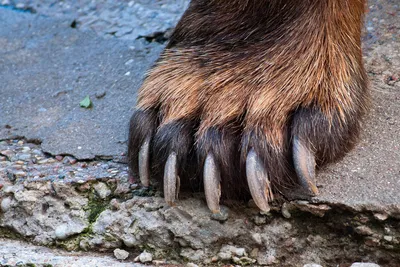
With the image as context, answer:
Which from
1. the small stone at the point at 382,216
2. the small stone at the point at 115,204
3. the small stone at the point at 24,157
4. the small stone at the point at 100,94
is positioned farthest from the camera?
the small stone at the point at 100,94

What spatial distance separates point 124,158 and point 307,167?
27.9 inches

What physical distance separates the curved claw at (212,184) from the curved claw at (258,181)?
0.09m

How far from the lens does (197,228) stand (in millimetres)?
2301

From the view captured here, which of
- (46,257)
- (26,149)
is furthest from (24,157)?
(46,257)

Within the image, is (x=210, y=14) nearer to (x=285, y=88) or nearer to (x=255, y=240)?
(x=285, y=88)

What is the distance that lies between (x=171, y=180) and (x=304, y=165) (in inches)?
15.6

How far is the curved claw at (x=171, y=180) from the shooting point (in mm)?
2248

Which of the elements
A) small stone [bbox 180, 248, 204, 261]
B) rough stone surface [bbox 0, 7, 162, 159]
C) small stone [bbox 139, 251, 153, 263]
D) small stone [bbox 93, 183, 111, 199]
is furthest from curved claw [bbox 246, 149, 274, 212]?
rough stone surface [bbox 0, 7, 162, 159]

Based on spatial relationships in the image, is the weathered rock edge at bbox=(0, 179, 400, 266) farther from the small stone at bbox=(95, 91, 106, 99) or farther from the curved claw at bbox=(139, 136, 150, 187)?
the small stone at bbox=(95, 91, 106, 99)

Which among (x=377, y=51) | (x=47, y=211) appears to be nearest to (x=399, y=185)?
(x=377, y=51)

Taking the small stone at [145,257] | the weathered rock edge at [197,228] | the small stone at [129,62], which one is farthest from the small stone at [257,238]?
the small stone at [129,62]

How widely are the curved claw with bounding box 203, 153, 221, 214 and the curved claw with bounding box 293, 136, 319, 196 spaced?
237mm

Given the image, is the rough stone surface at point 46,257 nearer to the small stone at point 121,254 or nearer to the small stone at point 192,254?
the small stone at point 121,254

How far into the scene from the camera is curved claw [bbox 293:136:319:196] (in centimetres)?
221
